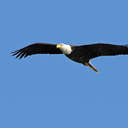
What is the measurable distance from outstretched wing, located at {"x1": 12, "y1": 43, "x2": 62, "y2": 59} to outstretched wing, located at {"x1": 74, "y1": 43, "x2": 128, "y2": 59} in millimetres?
1492

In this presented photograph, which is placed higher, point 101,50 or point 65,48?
point 101,50

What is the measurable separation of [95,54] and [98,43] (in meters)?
0.85

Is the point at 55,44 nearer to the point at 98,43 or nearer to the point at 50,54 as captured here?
the point at 50,54

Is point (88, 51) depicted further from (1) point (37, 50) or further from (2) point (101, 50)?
(1) point (37, 50)

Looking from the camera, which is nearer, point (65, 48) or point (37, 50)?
point (65, 48)

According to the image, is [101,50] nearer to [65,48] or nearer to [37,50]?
[65,48]

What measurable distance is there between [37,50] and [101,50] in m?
2.74

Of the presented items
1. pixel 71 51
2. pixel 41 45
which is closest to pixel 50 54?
pixel 41 45

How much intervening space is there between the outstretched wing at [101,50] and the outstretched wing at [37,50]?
4.89 ft

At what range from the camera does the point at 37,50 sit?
819 inches

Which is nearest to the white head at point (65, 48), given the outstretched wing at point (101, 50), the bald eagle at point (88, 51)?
the bald eagle at point (88, 51)

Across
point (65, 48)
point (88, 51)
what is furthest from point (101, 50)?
point (65, 48)

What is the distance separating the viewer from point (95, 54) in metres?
19.4

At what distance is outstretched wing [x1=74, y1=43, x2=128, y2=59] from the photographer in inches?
733
